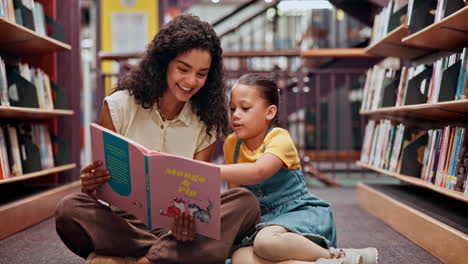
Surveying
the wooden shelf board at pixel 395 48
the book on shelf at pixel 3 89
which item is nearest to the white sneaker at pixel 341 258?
the wooden shelf board at pixel 395 48

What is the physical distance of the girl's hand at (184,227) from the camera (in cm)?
111

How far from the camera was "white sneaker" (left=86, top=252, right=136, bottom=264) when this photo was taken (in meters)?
1.21

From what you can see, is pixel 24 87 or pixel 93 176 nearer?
pixel 93 176

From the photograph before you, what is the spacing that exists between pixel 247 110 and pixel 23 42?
1.49m

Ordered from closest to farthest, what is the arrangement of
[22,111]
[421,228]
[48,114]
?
[421,228]
[22,111]
[48,114]

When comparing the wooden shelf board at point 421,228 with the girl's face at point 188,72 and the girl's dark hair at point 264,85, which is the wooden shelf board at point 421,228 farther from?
the girl's face at point 188,72

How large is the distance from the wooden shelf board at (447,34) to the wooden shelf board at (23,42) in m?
1.80

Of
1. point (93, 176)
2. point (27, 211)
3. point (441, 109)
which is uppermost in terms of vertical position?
point (441, 109)

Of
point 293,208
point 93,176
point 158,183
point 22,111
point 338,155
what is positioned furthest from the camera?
point 338,155

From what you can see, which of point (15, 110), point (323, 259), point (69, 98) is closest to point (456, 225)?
point (323, 259)

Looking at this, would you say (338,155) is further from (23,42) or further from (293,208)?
(293,208)

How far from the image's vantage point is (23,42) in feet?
7.20

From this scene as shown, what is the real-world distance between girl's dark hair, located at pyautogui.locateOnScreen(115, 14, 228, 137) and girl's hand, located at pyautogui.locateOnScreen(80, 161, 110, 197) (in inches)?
13.2

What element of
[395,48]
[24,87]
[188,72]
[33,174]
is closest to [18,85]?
[24,87]
